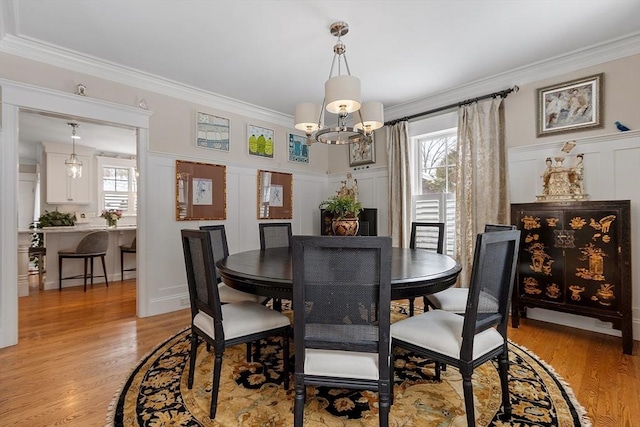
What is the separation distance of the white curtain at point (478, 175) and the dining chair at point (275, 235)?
2046 mm

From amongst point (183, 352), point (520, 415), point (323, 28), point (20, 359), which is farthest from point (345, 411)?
point (323, 28)

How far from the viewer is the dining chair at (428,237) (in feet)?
9.89

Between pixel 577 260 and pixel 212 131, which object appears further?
pixel 212 131

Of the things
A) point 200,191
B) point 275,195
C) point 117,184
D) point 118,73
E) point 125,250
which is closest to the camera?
point 118,73

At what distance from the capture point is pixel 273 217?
4766 millimetres

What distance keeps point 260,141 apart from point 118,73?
185 centimetres

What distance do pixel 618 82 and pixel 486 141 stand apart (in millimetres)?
1154

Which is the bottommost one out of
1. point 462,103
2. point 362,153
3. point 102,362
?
point 102,362

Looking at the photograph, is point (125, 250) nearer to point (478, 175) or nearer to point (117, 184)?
point (117, 184)

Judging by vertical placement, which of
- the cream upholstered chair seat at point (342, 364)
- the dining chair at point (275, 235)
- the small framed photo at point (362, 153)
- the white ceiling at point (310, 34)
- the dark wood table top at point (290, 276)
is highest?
the white ceiling at point (310, 34)

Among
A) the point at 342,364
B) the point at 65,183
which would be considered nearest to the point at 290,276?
the point at 342,364

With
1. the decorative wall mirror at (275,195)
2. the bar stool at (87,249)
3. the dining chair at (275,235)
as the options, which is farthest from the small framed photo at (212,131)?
the bar stool at (87,249)

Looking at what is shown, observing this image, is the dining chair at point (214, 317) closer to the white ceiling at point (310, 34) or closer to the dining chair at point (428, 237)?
the dining chair at point (428, 237)

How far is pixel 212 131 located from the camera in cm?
410
